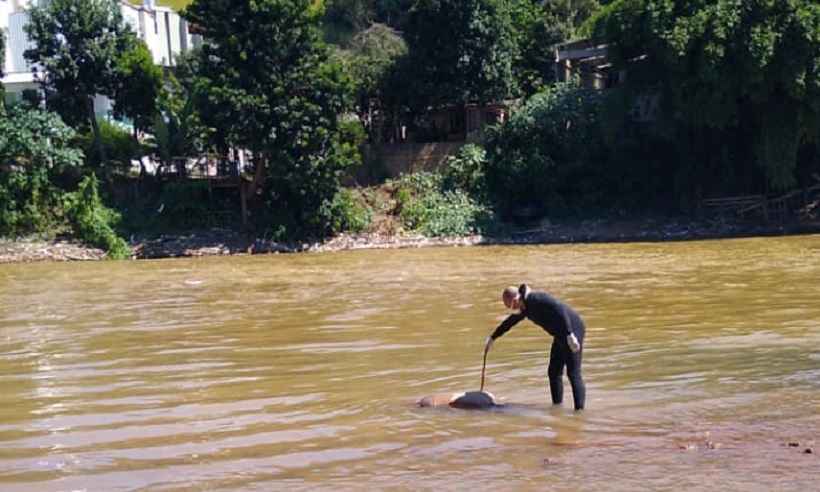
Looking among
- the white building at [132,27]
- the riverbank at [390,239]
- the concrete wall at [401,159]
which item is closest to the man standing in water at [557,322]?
the riverbank at [390,239]

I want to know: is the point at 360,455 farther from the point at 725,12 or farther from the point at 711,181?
the point at 711,181

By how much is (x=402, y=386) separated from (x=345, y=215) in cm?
2357

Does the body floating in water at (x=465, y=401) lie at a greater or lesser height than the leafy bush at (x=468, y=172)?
lesser

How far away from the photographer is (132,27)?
3775cm

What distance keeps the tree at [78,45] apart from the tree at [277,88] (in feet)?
11.0

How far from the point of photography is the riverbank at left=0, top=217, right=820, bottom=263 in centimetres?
3375

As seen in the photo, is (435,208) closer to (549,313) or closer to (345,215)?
(345,215)

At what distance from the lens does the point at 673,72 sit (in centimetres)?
3322

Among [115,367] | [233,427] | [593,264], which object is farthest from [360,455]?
[593,264]

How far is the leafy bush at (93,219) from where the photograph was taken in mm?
34125

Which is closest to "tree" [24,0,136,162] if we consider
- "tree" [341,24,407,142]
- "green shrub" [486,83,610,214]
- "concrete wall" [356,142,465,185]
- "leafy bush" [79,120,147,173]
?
"leafy bush" [79,120,147,173]

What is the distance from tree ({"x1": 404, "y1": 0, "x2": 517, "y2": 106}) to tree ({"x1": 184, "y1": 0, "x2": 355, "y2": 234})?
5513mm

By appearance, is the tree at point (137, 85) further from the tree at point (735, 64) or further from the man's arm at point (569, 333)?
the man's arm at point (569, 333)

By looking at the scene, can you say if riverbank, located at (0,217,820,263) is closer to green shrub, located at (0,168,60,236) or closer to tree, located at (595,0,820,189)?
green shrub, located at (0,168,60,236)
